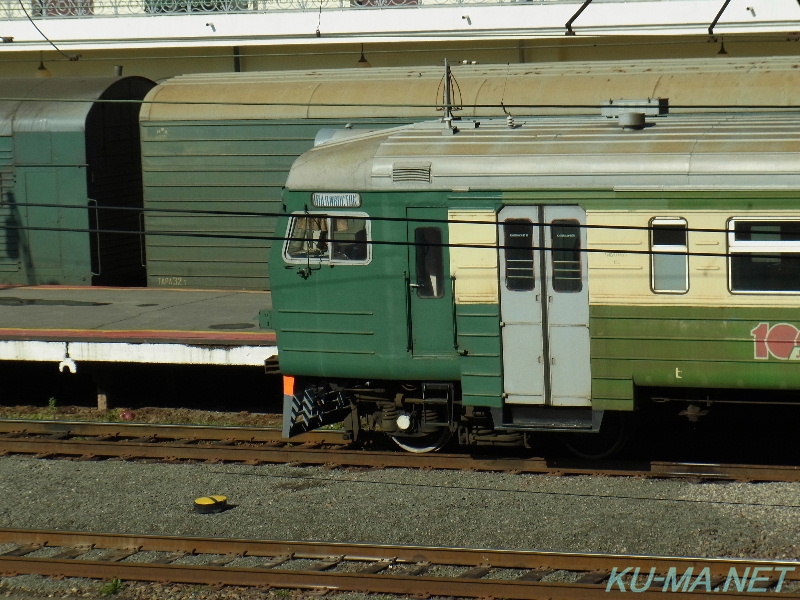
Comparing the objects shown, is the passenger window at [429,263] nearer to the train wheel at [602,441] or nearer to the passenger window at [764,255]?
the train wheel at [602,441]

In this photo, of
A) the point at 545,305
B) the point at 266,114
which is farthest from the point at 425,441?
the point at 266,114

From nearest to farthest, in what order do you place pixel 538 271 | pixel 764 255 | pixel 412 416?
1. pixel 764 255
2. pixel 538 271
3. pixel 412 416

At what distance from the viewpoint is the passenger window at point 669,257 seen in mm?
9750

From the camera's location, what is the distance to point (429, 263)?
1050cm

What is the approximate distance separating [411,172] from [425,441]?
2.76m

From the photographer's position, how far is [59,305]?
15.7m

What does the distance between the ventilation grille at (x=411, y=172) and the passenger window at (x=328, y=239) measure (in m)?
0.49

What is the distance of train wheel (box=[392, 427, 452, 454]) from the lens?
11375 millimetres

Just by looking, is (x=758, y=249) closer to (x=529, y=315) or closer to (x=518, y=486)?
(x=529, y=315)

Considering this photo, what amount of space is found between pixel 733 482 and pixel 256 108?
27.1ft

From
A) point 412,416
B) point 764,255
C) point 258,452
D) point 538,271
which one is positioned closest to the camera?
point 764,255

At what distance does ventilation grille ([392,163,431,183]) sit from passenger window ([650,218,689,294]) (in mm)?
2035

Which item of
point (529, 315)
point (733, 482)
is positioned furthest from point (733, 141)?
point (733, 482)

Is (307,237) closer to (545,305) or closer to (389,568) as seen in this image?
(545,305)
